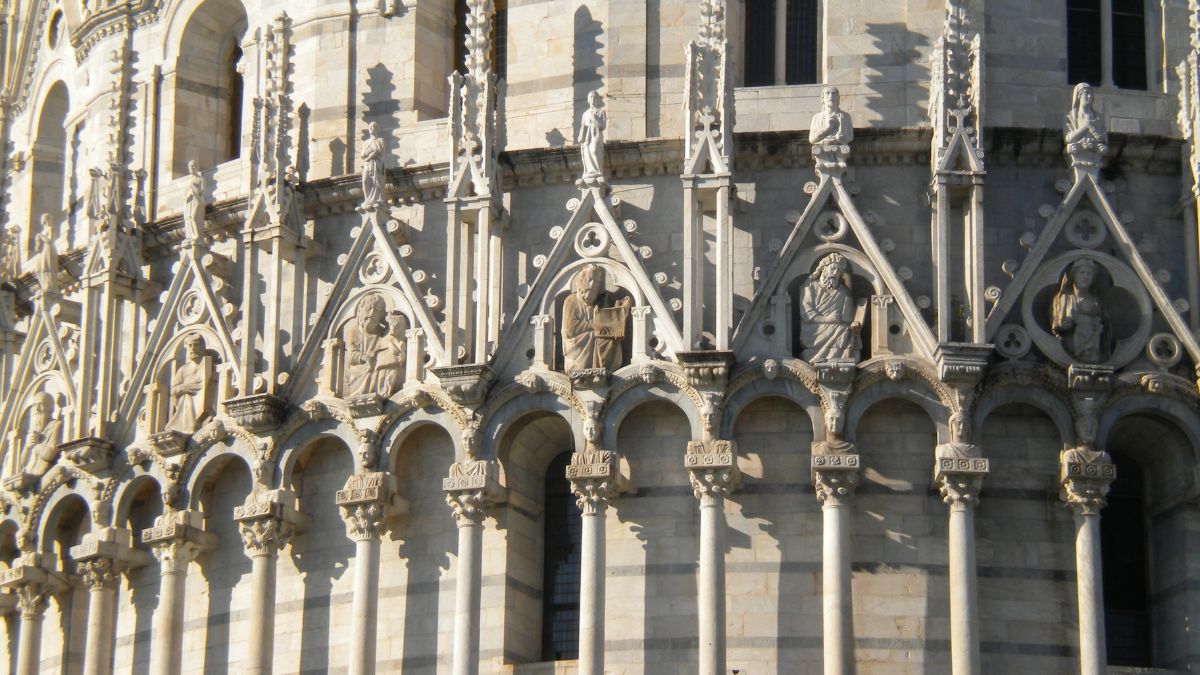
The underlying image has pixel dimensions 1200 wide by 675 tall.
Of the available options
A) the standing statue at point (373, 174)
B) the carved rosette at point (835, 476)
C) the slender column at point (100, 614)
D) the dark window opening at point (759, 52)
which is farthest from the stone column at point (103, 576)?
the dark window opening at point (759, 52)

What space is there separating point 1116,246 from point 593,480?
613 cm

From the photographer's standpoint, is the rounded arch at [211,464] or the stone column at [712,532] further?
the rounded arch at [211,464]

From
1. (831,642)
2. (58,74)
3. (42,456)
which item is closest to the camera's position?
(831,642)

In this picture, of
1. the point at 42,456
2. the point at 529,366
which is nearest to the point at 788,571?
the point at 529,366

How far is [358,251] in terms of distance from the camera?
32.5 m

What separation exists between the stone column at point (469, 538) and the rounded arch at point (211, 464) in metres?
2.80

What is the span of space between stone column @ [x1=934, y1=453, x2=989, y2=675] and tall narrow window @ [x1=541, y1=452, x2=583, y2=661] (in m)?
4.08

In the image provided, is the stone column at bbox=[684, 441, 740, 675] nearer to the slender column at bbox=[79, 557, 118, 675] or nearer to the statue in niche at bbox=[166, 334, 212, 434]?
the statue in niche at bbox=[166, 334, 212, 434]

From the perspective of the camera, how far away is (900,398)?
30422mm

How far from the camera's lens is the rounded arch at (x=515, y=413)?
30.9 meters

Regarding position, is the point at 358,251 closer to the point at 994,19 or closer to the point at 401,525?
the point at 401,525

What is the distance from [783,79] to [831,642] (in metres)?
6.67

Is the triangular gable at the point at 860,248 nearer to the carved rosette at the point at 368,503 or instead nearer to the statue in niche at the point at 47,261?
the carved rosette at the point at 368,503

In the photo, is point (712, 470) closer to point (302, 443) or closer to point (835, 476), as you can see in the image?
point (835, 476)
